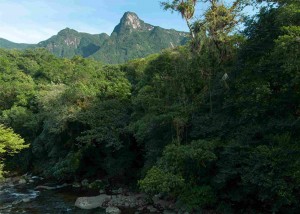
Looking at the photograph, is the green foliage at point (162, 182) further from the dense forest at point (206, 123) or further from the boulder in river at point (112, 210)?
the boulder in river at point (112, 210)

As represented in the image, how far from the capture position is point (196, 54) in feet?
90.0

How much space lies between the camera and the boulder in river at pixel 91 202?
25.5m

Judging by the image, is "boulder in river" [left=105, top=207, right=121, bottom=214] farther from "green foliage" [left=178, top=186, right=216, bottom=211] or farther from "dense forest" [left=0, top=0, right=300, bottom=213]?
"green foliage" [left=178, top=186, right=216, bottom=211]

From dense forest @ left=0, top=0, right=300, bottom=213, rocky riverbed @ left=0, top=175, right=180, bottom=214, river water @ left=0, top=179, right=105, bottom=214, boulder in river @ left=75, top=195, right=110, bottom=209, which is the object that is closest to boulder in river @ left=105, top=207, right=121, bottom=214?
rocky riverbed @ left=0, top=175, right=180, bottom=214

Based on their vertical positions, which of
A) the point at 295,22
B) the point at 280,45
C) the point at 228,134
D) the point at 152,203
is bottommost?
the point at 152,203

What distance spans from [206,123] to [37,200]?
15.8m

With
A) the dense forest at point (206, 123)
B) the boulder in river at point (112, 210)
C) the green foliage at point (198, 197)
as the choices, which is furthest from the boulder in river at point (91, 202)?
the green foliage at point (198, 197)

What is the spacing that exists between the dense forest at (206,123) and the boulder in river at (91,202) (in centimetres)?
377

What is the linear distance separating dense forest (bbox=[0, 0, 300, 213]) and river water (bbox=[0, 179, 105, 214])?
2.54 meters

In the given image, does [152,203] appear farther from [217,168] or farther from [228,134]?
[228,134]

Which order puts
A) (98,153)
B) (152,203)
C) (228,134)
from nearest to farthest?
(228,134)
(152,203)
(98,153)

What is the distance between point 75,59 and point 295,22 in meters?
70.9

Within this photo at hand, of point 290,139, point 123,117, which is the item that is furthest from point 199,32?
point 290,139

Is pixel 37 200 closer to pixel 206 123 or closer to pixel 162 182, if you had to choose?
pixel 162 182
